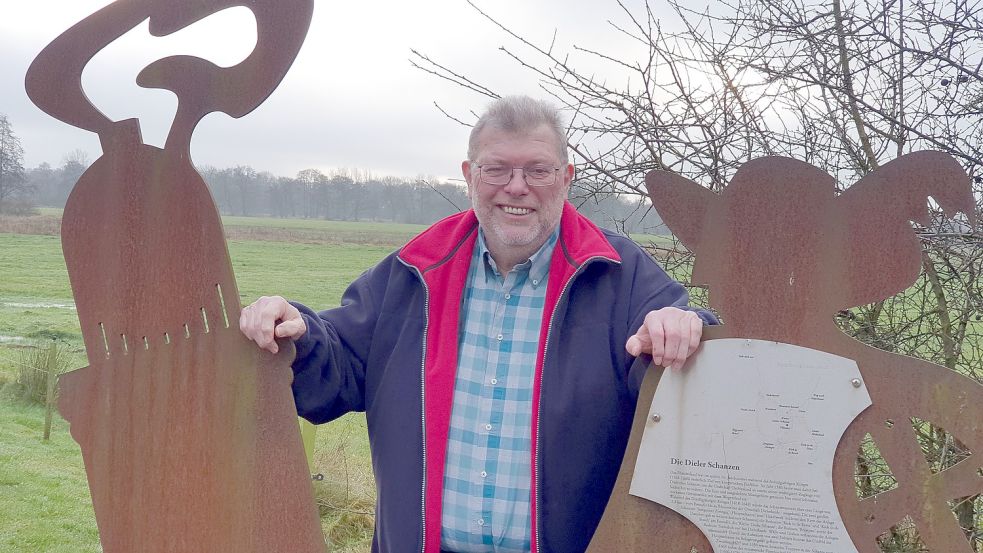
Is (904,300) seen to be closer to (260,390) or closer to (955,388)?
(955,388)

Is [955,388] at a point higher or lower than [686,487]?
higher

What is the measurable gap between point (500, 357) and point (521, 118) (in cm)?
67

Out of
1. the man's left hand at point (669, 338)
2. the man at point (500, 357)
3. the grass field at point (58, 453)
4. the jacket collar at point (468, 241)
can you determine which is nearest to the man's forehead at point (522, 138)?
the man at point (500, 357)

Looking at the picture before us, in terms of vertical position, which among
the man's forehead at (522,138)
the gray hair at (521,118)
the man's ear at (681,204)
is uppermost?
the gray hair at (521,118)

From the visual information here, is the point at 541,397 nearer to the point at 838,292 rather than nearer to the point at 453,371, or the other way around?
the point at 453,371

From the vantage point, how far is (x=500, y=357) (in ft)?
6.74

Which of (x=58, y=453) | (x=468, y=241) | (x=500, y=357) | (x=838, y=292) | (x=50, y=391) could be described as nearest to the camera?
(x=838, y=292)

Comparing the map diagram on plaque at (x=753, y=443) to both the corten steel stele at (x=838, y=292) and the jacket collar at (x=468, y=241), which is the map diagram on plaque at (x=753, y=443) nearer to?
the corten steel stele at (x=838, y=292)

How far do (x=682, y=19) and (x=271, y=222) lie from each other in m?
37.3

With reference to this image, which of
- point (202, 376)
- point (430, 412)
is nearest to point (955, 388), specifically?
point (430, 412)

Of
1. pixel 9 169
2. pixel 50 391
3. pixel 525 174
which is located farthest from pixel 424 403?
pixel 9 169

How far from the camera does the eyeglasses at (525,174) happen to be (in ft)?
6.88

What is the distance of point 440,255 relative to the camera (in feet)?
7.25

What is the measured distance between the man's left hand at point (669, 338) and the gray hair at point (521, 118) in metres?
0.60
